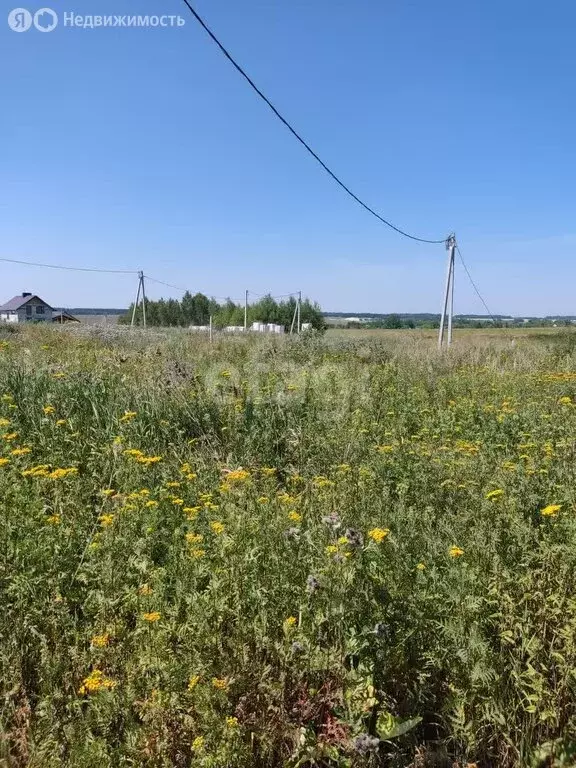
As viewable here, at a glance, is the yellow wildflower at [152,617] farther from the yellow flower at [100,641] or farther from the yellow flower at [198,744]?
the yellow flower at [198,744]

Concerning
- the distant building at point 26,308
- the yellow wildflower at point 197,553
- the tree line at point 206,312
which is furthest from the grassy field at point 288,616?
the distant building at point 26,308

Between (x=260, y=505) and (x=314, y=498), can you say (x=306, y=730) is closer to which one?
(x=260, y=505)

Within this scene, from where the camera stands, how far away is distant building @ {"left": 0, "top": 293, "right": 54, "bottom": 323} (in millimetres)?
64312

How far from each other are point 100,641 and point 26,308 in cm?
7385

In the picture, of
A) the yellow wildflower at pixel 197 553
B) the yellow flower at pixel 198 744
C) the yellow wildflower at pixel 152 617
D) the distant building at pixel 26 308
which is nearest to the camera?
the yellow flower at pixel 198 744

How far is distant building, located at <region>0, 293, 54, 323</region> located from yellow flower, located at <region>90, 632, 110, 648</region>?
66414 mm

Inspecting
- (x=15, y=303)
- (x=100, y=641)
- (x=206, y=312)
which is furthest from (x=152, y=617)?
(x=15, y=303)

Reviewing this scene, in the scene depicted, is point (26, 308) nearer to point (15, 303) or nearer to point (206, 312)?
point (15, 303)

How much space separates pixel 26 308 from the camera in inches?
2650

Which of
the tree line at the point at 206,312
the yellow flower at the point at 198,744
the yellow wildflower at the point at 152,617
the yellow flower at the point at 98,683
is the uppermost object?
the tree line at the point at 206,312

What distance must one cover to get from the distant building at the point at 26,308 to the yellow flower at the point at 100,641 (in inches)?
2615

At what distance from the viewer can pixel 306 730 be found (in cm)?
183

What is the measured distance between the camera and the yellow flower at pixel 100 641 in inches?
81.9

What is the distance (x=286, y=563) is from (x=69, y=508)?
1651 mm
